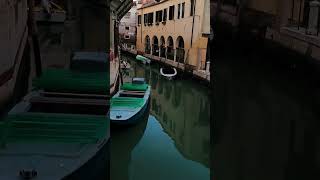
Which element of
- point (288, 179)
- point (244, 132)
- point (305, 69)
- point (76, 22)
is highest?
point (76, 22)

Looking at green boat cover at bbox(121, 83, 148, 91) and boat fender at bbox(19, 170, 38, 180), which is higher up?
boat fender at bbox(19, 170, 38, 180)

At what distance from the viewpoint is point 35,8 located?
1351 millimetres

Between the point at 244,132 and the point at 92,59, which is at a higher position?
the point at 92,59

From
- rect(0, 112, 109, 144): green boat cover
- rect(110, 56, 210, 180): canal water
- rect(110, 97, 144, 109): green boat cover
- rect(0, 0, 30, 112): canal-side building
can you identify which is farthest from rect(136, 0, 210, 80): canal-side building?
rect(0, 0, 30, 112): canal-side building

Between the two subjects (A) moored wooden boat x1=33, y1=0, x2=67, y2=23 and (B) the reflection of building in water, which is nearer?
(A) moored wooden boat x1=33, y1=0, x2=67, y2=23

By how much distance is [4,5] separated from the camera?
Answer: 125 cm

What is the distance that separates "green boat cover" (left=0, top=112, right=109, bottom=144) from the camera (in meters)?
1.31

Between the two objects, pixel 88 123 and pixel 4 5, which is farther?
pixel 88 123

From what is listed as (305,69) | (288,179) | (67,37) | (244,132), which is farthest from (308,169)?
(67,37)

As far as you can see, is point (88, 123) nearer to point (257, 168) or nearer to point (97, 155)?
point (97, 155)

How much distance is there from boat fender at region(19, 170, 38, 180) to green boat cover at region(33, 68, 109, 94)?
0.33 m

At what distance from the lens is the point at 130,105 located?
9.58 feet

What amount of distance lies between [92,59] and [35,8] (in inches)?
11.0

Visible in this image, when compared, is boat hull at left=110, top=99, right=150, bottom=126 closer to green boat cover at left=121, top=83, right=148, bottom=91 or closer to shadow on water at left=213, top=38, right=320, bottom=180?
green boat cover at left=121, top=83, right=148, bottom=91
